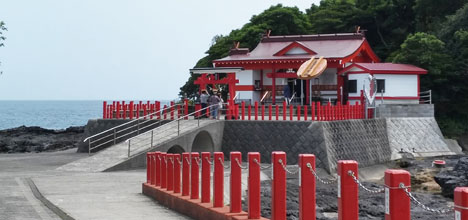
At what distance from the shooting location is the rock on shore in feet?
143

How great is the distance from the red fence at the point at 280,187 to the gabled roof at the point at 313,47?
949 inches

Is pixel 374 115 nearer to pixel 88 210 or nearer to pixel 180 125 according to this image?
pixel 180 125

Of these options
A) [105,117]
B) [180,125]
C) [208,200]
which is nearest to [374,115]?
[180,125]

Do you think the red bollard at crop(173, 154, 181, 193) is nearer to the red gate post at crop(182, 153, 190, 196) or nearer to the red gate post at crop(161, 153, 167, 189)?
the red gate post at crop(182, 153, 190, 196)

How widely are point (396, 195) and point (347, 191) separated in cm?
128

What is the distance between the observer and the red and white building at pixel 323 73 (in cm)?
3856

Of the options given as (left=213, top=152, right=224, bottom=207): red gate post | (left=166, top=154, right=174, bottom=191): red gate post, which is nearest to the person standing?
(left=166, top=154, right=174, bottom=191): red gate post

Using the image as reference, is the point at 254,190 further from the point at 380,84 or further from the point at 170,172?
the point at 380,84

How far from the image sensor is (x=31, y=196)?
16922mm

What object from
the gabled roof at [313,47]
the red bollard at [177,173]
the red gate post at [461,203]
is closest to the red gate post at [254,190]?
the red bollard at [177,173]

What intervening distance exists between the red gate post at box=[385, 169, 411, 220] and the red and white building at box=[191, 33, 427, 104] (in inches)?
1183

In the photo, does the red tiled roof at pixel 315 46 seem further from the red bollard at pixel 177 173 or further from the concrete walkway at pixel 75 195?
the red bollard at pixel 177 173

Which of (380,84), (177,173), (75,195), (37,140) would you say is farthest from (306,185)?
(37,140)

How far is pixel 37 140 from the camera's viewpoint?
167 ft
